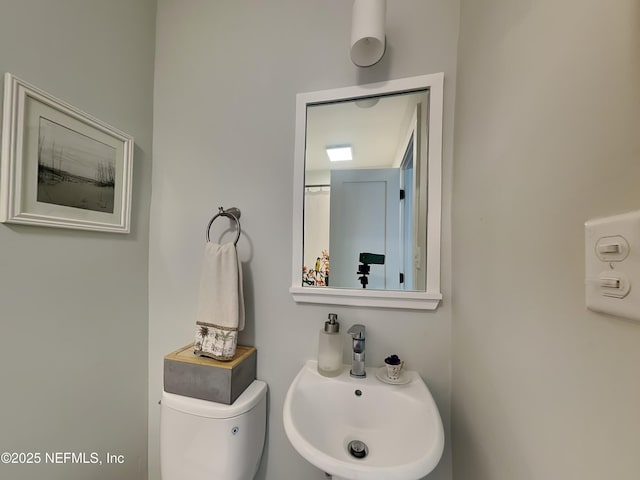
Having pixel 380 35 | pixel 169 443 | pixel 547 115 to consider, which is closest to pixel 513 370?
pixel 547 115

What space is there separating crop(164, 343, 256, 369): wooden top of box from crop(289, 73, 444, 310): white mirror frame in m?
0.30

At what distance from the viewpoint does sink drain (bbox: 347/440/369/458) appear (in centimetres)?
73

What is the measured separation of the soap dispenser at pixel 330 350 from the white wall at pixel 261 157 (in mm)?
83

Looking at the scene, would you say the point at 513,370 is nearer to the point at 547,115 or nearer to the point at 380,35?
the point at 547,115

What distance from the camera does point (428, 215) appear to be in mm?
867

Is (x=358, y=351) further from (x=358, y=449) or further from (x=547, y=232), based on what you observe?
(x=547, y=232)

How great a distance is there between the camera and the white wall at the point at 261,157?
88cm

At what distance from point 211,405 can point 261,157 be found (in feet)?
3.13

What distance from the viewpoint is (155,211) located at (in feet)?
3.78

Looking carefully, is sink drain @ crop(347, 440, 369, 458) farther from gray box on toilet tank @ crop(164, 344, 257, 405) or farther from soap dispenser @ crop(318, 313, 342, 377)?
gray box on toilet tank @ crop(164, 344, 257, 405)

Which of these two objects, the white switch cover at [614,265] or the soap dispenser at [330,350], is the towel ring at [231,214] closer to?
the soap dispenser at [330,350]

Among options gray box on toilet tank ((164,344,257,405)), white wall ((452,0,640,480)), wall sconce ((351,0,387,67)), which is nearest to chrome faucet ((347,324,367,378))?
white wall ((452,0,640,480))

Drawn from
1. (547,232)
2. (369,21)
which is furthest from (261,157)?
(547,232)

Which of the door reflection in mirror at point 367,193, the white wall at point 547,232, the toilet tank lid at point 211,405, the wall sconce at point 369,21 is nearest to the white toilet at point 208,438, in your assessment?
the toilet tank lid at point 211,405
